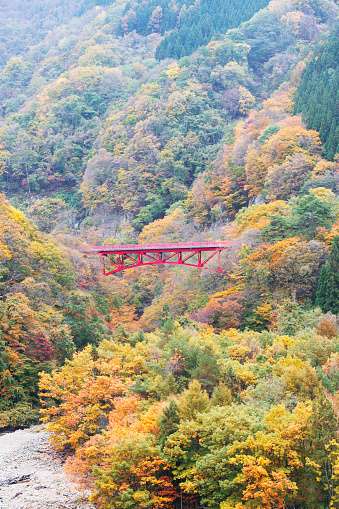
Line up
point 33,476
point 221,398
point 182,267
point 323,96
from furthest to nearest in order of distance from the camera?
point 323,96, point 182,267, point 33,476, point 221,398

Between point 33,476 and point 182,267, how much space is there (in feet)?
94.6

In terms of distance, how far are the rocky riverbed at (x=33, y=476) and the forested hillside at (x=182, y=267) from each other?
1061 mm

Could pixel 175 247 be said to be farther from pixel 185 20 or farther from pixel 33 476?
pixel 185 20

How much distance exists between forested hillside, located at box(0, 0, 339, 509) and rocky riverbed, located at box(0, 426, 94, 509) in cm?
106

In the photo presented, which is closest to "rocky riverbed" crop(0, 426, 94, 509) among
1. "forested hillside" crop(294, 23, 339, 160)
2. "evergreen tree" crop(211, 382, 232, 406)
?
"evergreen tree" crop(211, 382, 232, 406)

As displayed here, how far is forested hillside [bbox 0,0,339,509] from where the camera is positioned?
669 inches

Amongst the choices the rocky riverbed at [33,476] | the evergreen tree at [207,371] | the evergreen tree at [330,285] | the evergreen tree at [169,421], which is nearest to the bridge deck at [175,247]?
the evergreen tree at [330,285]

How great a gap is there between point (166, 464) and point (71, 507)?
481cm

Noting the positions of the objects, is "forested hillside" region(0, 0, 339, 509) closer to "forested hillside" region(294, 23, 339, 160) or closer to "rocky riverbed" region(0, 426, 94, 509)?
"forested hillside" region(294, 23, 339, 160)

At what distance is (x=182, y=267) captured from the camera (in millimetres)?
48062

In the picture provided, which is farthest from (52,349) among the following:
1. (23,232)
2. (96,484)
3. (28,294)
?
(96,484)

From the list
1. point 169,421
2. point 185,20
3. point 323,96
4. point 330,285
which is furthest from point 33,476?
point 185,20

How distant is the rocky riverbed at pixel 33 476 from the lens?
19.4m

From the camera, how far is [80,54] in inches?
4171
